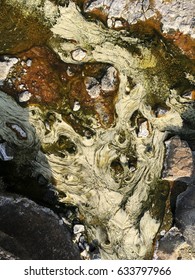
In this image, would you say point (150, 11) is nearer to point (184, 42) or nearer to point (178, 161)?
point (184, 42)

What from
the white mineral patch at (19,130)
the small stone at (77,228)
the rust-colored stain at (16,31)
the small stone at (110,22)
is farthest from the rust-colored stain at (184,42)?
the small stone at (77,228)

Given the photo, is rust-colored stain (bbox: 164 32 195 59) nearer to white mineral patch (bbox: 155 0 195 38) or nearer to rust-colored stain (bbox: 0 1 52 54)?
white mineral patch (bbox: 155 0 195 38)

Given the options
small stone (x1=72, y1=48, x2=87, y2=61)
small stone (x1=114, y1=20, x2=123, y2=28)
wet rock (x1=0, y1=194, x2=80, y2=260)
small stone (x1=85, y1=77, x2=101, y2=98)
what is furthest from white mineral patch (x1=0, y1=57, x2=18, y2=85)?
wet rock (x1=0, y1=194, x2=80, y2=260)

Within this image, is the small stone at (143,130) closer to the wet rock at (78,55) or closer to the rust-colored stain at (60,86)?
the rust-colored stain at (60,86)

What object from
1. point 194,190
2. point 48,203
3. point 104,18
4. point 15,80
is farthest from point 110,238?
point 104,18

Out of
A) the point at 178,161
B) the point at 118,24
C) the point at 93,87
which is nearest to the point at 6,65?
the point at 93,87

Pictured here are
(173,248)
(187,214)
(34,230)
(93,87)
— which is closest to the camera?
(34,230)

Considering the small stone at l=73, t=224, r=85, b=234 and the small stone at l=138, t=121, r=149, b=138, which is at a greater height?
the small stone at l=138, t=121, r=149, b=138
